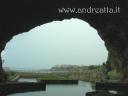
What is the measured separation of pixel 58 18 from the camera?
35719 mm

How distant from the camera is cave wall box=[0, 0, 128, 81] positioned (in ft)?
99.3

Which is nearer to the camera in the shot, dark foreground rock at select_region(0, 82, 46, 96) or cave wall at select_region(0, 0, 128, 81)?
dark foreground rock at select_region(0, 82, 46, 96)

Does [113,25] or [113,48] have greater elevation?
[113,25]

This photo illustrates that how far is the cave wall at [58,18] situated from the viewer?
1192 inches

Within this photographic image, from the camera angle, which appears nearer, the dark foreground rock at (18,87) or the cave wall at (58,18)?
the dark foreground rock at (18,87)

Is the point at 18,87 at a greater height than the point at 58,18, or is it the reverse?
the point at 58,18

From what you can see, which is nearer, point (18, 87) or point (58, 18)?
point (18, 87)

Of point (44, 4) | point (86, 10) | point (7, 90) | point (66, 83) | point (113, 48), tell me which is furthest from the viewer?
point (66, 83)

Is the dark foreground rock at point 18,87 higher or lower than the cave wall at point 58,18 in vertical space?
lower

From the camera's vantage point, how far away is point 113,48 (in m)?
37.3

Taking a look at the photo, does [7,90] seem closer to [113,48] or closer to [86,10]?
[86,10]

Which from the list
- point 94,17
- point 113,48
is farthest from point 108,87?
point 94,17

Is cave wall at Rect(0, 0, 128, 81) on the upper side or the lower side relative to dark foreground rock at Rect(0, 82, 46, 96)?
upper

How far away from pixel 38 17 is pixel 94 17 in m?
7.18
